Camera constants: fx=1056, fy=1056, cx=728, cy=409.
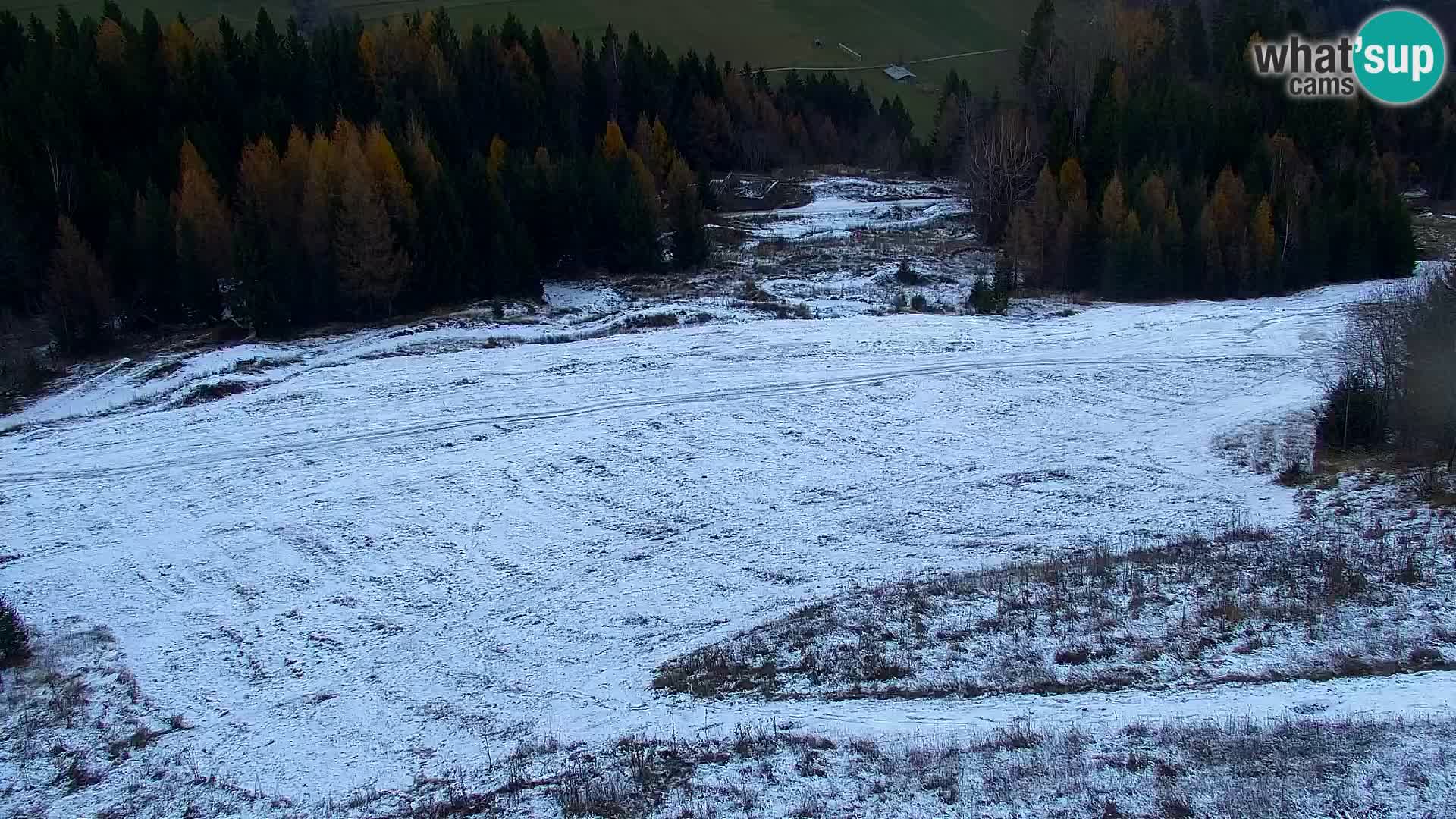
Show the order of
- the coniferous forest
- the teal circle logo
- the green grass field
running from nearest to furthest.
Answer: the coniferous forest → the teal circle logo → the green grass field

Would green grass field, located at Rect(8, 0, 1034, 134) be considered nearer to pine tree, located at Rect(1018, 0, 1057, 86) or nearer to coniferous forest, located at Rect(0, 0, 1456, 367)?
pine tree, located at Rect(1018, 0, 1057, 86)

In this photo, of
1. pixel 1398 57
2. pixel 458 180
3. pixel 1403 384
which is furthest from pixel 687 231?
pixel 1398 57

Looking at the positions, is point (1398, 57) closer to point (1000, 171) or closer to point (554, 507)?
point (1000, 171)

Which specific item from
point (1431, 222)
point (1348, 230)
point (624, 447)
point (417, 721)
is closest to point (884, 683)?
point (417, 721)

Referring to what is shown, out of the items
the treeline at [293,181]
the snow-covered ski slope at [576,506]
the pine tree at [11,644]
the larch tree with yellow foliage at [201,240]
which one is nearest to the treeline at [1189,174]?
the snow-covered ski slope at [576,506]

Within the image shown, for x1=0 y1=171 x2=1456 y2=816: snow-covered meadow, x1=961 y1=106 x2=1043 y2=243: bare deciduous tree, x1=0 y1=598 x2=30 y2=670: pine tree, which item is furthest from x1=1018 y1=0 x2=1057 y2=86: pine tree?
x1=0 y1=598 x2=30 y2=670: pine tree

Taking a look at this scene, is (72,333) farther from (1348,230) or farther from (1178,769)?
(1348,230)
